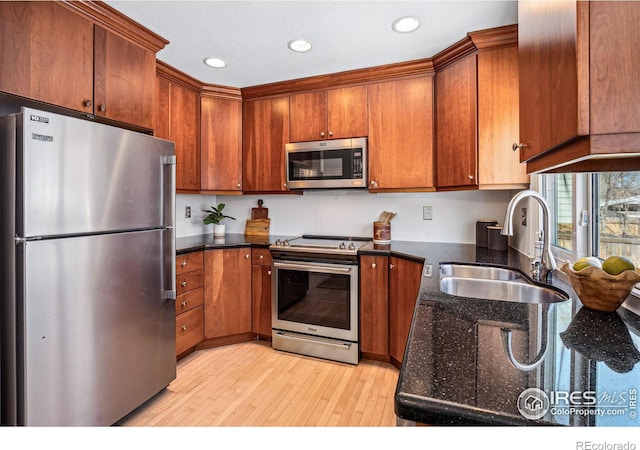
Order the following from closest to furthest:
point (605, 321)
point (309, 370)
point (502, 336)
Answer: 1. point (502, 336)
2. point (605, 321)
3. point (309, 370)

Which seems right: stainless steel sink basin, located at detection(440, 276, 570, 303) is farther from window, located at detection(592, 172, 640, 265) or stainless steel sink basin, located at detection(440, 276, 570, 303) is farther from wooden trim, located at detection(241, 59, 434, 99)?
wooden trim, located at detection(241, 59, 434, 99)

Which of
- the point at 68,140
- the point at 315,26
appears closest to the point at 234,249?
the point at 68,140

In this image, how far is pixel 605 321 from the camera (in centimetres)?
90

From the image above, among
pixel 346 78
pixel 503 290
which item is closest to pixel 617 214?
pixel 503 290

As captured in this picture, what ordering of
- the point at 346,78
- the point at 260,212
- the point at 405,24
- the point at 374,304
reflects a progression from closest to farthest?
the point at 405,24, the point at 374,304, the point at 346,78, the point at 260,212

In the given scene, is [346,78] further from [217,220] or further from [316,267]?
[217,220]

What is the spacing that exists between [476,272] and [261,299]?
173cm

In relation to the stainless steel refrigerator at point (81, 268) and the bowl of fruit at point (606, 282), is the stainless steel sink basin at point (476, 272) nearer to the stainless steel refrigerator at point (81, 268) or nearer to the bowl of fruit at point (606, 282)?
the bowl of fruit at point (606, 282)

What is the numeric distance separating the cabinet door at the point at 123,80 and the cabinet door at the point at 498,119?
2.16 metres

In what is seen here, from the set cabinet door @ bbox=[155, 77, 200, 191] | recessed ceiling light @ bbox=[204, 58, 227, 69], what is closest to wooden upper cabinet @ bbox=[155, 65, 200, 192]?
cabinet door @ bbox=[155, 77, 200, 191]

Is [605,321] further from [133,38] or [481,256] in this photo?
[133,38]

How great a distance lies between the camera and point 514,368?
621 millimetres

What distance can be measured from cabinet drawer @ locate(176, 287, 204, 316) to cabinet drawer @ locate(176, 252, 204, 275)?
184mm
